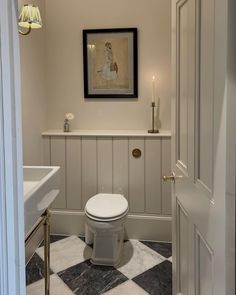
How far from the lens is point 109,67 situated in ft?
9.80

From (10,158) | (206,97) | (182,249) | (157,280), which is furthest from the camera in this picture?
(157,280)

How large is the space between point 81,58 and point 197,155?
2.01m

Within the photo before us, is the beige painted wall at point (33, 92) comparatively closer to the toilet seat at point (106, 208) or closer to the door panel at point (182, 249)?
the toilet seat at point (106, 208)

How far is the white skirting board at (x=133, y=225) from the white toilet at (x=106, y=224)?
0.82ft

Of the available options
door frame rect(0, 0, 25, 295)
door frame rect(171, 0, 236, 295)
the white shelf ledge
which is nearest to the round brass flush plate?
the white shelf ledge

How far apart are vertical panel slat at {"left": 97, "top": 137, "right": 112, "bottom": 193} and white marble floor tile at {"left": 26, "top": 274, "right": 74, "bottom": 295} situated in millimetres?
906

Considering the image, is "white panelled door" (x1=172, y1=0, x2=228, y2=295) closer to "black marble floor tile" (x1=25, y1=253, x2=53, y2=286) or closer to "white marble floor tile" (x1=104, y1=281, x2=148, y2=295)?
"white marble floor tile" (x1=104, y1=281, x2=148, y2=295)

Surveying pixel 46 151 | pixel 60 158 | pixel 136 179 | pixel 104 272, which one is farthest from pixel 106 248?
pixel 46 151

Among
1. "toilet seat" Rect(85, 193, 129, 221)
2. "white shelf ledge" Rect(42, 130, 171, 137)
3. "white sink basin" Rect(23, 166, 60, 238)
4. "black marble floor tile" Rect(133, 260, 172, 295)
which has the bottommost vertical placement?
"black marble floor tile" Rect(133, 260, 172, 295)

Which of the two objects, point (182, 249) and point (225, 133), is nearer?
point (225, 133)

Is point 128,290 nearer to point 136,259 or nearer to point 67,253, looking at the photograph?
point 136,259

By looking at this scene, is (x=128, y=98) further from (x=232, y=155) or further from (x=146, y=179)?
(x=232, y=155)

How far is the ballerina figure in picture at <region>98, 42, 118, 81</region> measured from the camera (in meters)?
2.97

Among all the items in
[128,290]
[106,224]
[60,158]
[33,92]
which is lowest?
[128,290]
